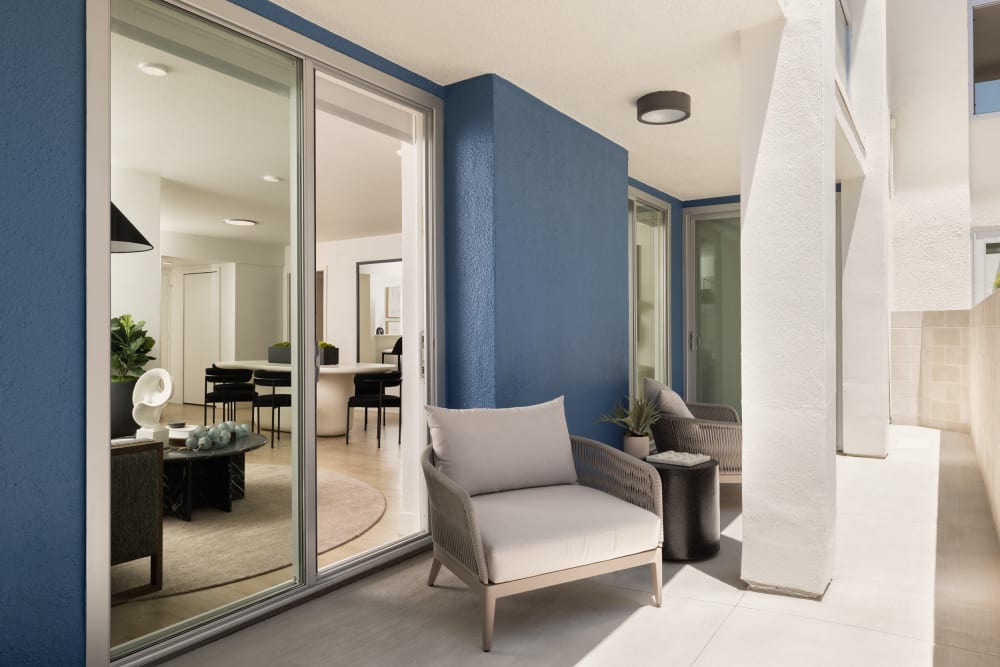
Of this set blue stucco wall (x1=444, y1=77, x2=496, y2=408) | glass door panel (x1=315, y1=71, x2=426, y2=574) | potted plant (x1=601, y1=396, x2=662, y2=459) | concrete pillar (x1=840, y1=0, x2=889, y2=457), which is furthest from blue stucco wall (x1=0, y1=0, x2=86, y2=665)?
concrete pillar (x1=840, y1=0, x2=889, y2=457)

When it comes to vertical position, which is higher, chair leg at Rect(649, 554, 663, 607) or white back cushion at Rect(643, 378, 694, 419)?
white back cushion at Rect(643, 378, 694, 419)

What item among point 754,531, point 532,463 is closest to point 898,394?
point 754,531

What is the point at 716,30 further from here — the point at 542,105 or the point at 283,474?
the point at 283,474

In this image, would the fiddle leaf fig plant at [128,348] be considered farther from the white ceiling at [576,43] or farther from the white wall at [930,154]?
the white wall at [930,154]

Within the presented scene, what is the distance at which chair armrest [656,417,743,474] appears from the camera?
4.07m

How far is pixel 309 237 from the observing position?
9.59ft

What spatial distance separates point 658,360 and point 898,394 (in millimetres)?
3132

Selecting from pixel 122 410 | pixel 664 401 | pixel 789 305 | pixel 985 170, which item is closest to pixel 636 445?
pixel 664 401

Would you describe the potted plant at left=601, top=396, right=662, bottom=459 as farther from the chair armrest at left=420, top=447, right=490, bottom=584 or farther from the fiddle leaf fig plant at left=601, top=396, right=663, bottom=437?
the chair armrest at left=420, top=447, right=490, bottom=584

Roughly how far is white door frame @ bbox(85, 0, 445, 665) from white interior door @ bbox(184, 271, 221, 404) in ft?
1.13

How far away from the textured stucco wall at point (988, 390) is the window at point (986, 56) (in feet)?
9.84

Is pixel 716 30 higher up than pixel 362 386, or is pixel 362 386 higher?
pixel 716 30

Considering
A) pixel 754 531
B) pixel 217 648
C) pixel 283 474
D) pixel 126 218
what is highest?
pixel 126 218

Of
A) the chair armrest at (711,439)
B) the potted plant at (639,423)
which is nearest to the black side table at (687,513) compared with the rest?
the chair armrest at (711,439)
